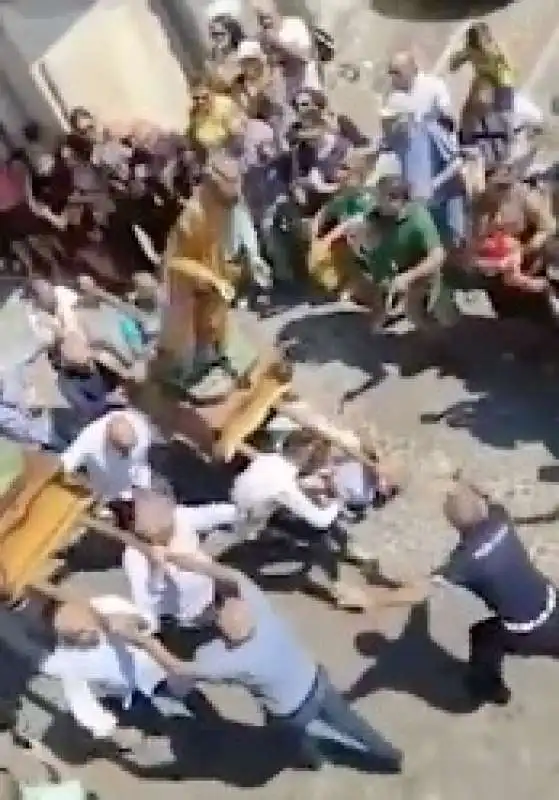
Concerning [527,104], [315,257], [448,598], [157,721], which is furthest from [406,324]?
[157,721]

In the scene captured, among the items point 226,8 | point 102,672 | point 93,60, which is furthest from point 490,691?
point 226,8

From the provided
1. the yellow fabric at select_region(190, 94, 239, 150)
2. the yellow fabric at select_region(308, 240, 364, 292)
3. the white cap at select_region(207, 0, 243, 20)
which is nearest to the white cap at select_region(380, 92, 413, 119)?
the yellow fabric at select_region(308, 240, 364, 292)

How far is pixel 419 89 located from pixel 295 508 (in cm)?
329

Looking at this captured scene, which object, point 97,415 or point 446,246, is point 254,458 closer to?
point 97,415

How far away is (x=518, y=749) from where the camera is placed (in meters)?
7.68

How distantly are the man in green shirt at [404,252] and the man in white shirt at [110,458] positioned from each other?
2042mm

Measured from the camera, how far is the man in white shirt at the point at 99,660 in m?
7.28

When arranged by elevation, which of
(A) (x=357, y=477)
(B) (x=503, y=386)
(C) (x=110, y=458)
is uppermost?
(C) (x=110, y=458)

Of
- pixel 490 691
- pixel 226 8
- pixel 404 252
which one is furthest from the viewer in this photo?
pixel 226 8

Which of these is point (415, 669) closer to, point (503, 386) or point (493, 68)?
point (503, 386)

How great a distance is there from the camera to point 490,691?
787 centimetres

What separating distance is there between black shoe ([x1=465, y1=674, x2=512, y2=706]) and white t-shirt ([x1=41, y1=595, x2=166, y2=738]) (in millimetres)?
1607

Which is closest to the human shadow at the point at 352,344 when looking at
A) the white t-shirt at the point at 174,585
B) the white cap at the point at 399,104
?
the white cap at the point at 399,104

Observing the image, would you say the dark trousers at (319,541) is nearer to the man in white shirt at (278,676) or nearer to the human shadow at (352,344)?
the man in white shirt at (278,676)
